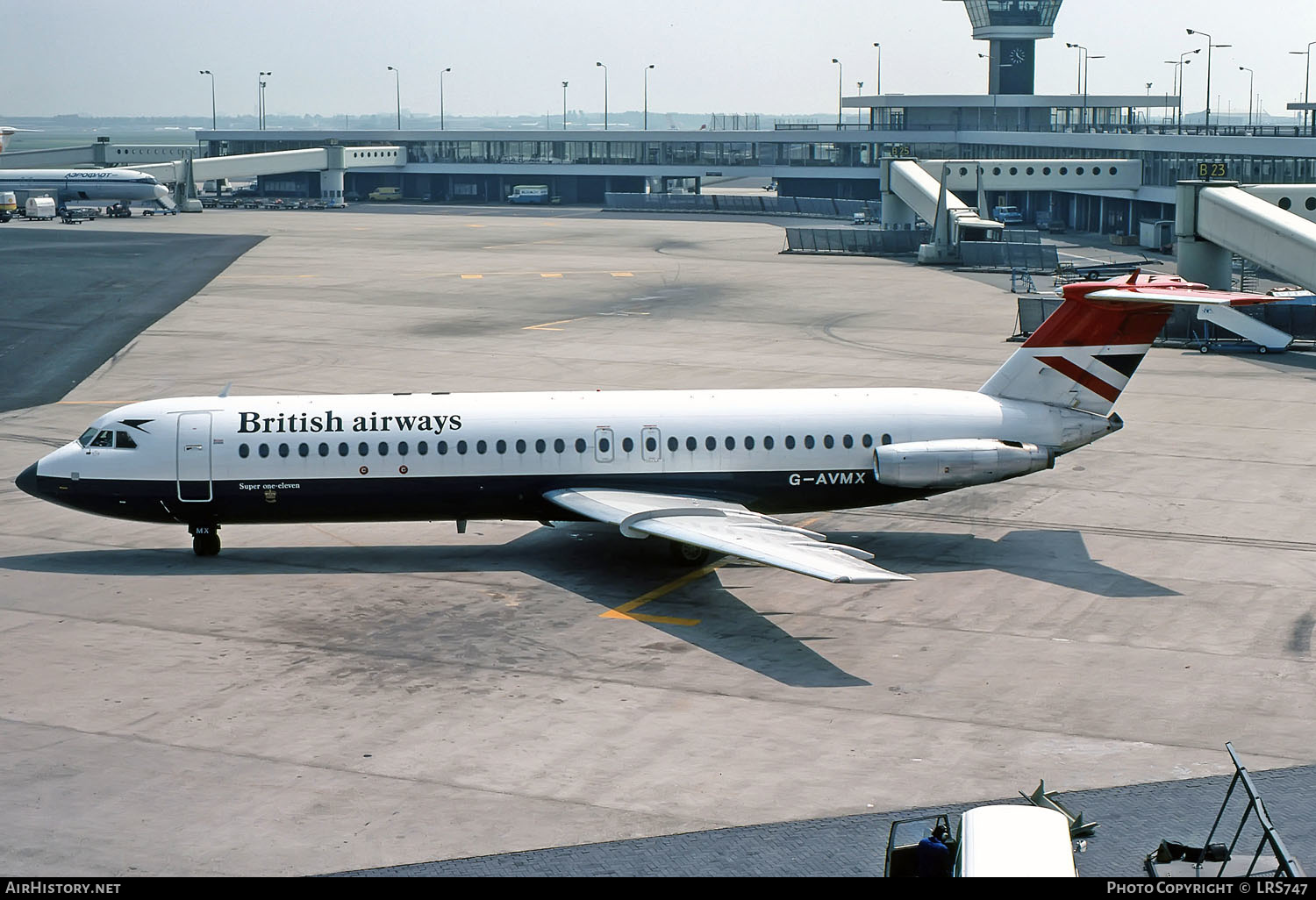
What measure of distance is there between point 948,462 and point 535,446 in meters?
8.65

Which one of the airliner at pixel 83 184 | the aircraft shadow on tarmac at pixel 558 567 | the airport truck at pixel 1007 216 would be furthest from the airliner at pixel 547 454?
the airliner at pixel 83 184

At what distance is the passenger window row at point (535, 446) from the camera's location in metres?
30.6

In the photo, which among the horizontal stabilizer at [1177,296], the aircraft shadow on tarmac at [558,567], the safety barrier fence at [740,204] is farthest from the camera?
the safety barrier fence at [740,204]

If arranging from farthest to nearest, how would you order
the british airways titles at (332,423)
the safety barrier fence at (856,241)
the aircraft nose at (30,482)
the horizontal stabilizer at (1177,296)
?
1. the safety barrier fence at (856,241)
2. the aircraft nose at (30,482)
3. the british airways titles at (332,423)
4. the horizontal stabilizer at (1177,296)

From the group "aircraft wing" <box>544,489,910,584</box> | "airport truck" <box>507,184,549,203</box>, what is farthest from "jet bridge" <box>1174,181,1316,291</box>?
"airport truck" <box>507,184,549,203</box>

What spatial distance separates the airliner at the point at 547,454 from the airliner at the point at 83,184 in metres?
118

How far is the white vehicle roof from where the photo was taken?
12.8 m

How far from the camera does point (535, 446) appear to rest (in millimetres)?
30828

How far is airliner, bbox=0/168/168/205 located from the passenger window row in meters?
118

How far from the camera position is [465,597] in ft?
94.1

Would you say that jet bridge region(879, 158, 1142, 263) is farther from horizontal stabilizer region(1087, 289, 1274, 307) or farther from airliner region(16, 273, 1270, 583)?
airliner region(16, 273, 1270, 583)

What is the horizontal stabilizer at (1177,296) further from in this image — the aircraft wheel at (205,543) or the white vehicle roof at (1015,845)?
the aircraft wheel at (205,543)

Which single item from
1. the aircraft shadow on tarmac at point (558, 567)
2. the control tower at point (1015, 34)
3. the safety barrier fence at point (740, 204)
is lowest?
the aircraft shadow on tarmac at point (558, 567)

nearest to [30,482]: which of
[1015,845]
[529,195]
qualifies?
[1015,845]
